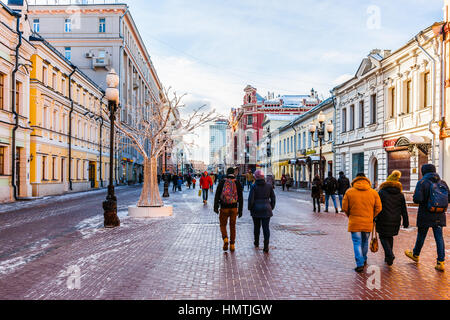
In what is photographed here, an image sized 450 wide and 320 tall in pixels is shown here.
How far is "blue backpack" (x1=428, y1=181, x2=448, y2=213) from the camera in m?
6.64

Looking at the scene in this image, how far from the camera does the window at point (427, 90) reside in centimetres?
1928

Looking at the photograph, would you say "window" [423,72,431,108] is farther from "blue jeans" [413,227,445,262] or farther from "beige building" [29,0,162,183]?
"beige building" [29,0,162,183]

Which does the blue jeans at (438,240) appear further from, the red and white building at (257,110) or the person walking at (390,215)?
the red and white building at (257,110)

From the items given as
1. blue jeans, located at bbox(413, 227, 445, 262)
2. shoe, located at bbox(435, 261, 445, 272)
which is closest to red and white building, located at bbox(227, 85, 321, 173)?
blue jeans, located at bbox(413, 227, 445, 262)

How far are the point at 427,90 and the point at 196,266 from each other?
17.2 metres

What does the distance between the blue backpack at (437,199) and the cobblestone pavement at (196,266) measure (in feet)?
3.29

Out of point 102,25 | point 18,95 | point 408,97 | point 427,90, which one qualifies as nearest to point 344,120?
point 408,97

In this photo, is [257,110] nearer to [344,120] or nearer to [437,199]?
[344,120]

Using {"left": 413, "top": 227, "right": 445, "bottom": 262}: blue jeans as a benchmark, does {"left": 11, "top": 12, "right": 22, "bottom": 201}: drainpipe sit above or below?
above

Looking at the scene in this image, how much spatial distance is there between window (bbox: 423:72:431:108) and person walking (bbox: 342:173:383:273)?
14.9m

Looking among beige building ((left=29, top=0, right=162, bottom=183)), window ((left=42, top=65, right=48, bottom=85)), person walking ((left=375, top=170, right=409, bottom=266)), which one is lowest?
person walking ((left=375, top=170, right=409, bottom=266))

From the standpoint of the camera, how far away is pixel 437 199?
664 cm
